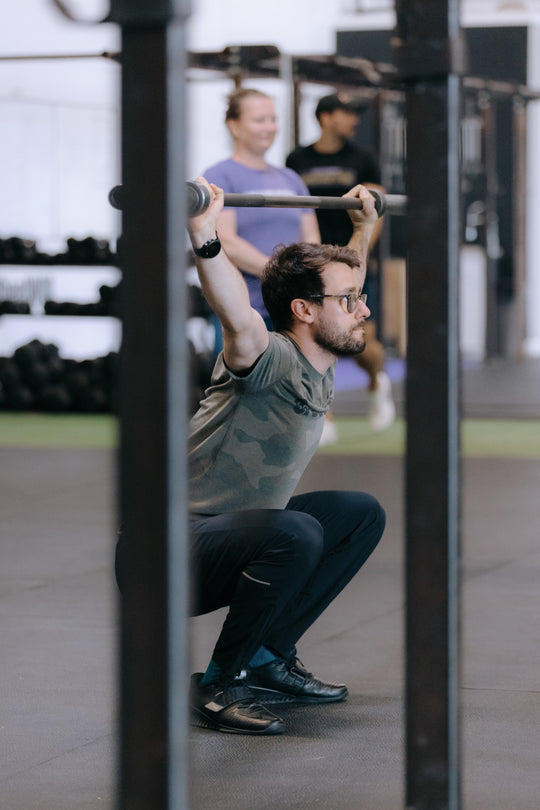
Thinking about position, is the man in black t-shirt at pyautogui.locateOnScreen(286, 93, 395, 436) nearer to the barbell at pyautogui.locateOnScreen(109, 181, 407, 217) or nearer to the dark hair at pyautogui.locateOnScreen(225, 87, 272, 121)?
the dark hair at pyautogui.locateOnScreen(225, 87, 272, 121)

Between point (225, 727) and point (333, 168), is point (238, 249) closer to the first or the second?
point (333, 168)

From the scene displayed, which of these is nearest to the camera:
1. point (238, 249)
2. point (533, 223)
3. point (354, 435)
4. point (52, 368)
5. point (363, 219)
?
point (363, 219)

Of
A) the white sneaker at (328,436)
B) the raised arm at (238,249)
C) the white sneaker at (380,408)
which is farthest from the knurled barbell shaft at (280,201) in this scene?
the white sneaker at (380,408)

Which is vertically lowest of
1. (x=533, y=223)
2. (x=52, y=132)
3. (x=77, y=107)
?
(x=533, y=223)

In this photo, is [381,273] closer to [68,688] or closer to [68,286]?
[68,286]

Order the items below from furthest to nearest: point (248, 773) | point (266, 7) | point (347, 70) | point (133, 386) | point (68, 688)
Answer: point (266, 7), point (347, 70), point (68, 688), point (248, 773), point (133, 386)

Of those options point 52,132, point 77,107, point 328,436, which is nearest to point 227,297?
point 328,436

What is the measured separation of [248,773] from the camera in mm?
2766

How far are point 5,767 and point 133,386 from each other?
163 centimetres

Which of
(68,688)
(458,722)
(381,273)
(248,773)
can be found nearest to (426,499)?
(458,722)

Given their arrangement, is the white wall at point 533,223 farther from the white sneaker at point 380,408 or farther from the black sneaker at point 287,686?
the black sneaker at point 287,686

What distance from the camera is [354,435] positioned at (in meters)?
8.38

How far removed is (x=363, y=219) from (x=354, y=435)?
5.03m

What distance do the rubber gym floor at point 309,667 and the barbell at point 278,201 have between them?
0.50 meters
